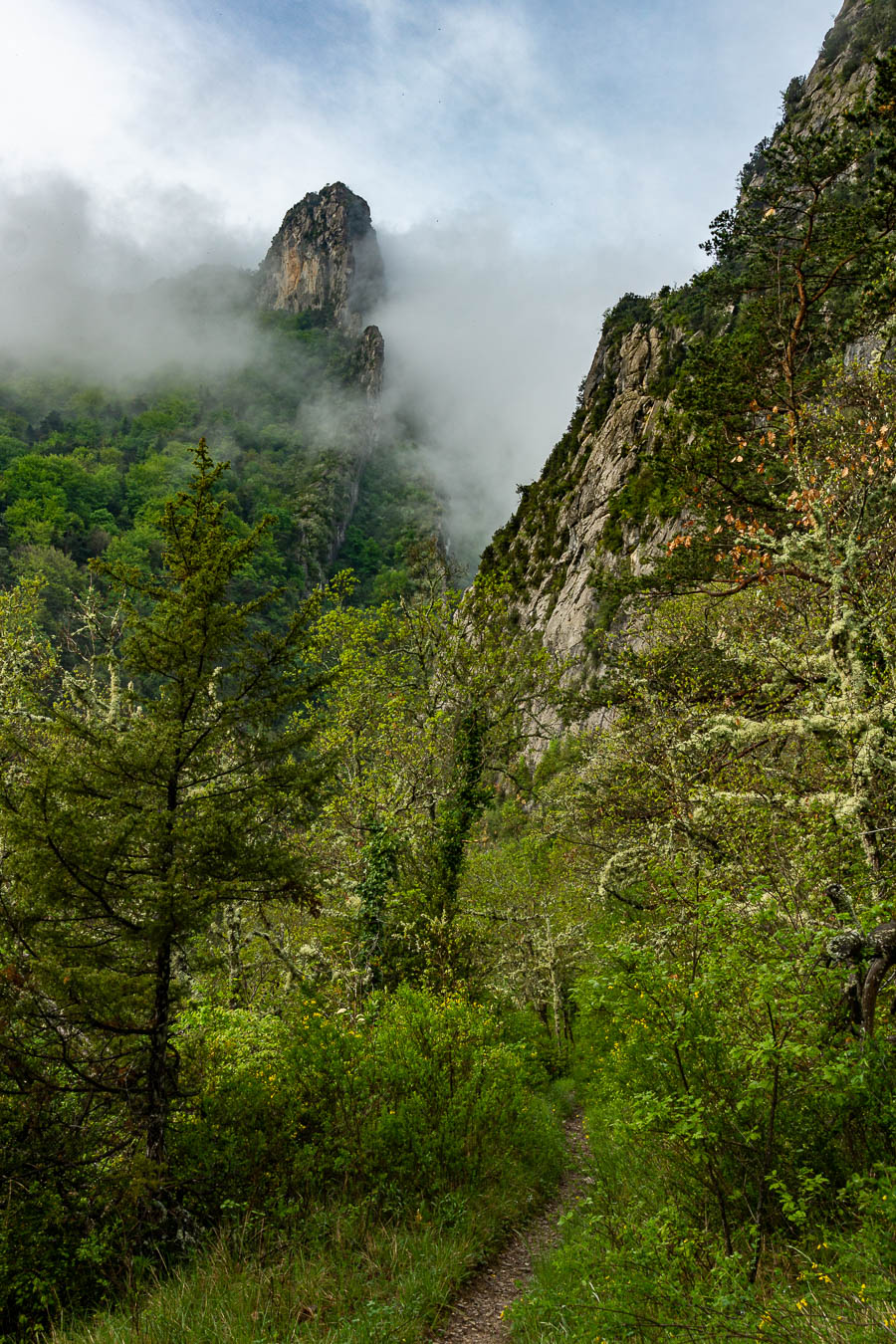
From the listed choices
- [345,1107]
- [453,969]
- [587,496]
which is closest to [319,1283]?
[345,1107]

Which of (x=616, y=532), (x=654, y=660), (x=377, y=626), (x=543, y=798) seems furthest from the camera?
(x=616, y=532)

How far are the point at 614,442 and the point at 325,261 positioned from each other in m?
133

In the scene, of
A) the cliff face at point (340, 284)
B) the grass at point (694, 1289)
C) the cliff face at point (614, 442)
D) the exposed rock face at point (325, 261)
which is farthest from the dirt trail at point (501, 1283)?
the exposed rock face at point (325, 261)

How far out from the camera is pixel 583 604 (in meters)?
44.9

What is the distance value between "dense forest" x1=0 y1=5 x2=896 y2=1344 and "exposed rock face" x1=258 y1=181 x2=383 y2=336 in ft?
517

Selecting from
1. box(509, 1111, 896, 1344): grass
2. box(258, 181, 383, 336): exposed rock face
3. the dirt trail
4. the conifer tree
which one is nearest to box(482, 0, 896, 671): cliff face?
the dirt trail

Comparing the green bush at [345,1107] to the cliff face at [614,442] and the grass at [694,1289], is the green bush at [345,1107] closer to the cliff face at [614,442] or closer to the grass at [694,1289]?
the grass at [694,1289]

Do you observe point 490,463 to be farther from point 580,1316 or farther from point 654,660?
point 580,1316

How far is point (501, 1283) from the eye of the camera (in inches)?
252

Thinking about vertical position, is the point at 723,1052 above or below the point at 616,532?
below

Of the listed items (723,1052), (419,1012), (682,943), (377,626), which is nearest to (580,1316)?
(723,1052)

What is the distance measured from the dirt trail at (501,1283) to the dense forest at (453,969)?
0.20 metres

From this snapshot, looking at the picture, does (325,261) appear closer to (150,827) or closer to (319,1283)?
(150,827)

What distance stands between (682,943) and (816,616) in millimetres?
4530
